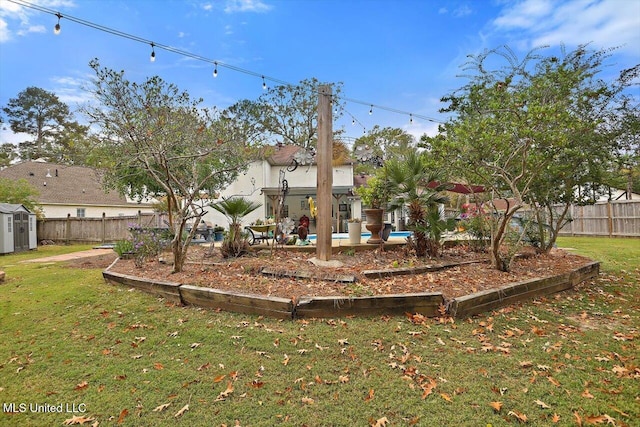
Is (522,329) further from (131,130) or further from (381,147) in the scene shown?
(381,147)

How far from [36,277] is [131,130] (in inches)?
174

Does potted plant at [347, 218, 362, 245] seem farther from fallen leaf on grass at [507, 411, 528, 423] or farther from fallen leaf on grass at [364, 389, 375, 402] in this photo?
fallen leaf on grass at [507, 411, 528, 423]

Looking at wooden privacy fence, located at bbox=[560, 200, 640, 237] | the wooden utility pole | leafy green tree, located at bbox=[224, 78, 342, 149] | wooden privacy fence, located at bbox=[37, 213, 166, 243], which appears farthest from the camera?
leafy green tree, located at bbox=[224, 78, 342, 149]

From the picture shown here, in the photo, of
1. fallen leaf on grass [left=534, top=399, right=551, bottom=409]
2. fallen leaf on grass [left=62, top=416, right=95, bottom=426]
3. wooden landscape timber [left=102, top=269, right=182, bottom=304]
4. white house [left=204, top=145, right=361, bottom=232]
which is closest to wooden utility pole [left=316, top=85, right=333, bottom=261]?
wooden landscape timber [left=102, top=269, right=182, bottom=304]

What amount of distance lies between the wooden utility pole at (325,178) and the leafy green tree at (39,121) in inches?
1097

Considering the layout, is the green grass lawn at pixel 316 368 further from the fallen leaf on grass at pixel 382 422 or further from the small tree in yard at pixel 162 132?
the small tree in yard at pixel 162 132

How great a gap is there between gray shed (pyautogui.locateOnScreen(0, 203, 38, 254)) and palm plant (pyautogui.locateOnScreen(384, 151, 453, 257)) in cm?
1450

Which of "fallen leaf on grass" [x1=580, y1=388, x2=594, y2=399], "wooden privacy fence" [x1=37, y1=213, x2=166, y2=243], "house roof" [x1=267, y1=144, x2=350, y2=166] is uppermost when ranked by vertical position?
"house roof" [x1=267, y1=144, x2=350, y2=166]

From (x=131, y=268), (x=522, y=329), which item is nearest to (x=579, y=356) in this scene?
(x=522, y=329)

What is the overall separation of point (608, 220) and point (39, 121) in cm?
3877

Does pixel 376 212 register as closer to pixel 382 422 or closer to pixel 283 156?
pixel 382 422

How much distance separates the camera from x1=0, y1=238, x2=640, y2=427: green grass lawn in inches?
91.4

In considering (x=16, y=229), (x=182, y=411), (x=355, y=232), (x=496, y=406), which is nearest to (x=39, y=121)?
(x=16, y=229)

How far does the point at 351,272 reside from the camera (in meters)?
5.27
